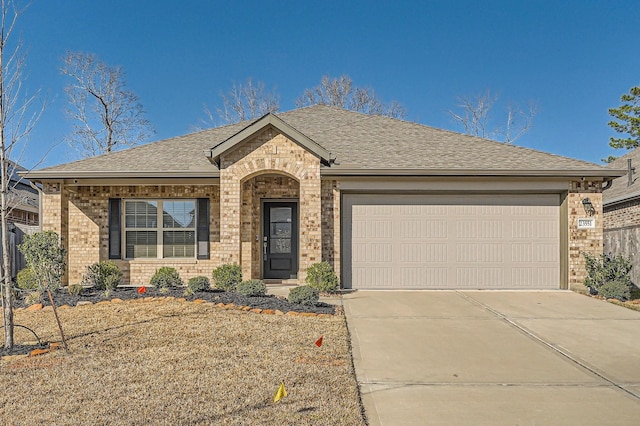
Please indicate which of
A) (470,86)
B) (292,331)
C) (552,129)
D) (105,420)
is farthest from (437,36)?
(105,420)

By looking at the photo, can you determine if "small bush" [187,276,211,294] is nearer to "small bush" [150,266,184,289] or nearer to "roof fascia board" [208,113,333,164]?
"small bush" [150,266,184,289]

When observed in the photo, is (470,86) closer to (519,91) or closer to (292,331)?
(519,91)

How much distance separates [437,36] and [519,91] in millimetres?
8566

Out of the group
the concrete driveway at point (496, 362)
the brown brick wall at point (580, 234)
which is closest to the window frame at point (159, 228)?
the concrete driveway at point (496, 362)

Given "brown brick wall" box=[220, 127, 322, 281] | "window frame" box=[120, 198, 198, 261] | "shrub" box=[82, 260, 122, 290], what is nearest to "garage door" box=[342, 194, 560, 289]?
"brown brick wall" box=[220, 127, 322, 281]

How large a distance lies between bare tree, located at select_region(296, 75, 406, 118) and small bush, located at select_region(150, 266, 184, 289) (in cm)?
1977

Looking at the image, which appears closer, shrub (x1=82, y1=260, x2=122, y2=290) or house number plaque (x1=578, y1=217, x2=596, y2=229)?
shrub (x1=82, y1=260, x2=122, y2=290)

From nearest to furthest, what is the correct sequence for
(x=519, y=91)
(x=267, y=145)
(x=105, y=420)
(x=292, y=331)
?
1. (x=105, y=420)
2. (x=292, y=331)
3. (x=267, y=145)
4. (x=519, y=91)

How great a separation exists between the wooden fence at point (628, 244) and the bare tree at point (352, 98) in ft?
56.6

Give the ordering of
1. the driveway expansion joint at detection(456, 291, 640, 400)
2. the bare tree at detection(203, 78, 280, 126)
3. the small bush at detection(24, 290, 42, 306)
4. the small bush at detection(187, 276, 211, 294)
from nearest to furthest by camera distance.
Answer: the driveway expansion joint at detection(456, 291, 640, 400)
the small bush at detection(24, 290, 42, 306)
the small bush at detection(187, 276, 211, 294)
the bare tree at detection(203, 78, 280, 126)

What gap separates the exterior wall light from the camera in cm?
1062

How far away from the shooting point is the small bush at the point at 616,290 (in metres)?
9.48

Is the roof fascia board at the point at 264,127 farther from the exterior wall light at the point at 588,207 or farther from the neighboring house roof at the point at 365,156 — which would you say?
the exterior wall light at the point at 588,207

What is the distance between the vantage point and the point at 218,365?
486 centimetres
